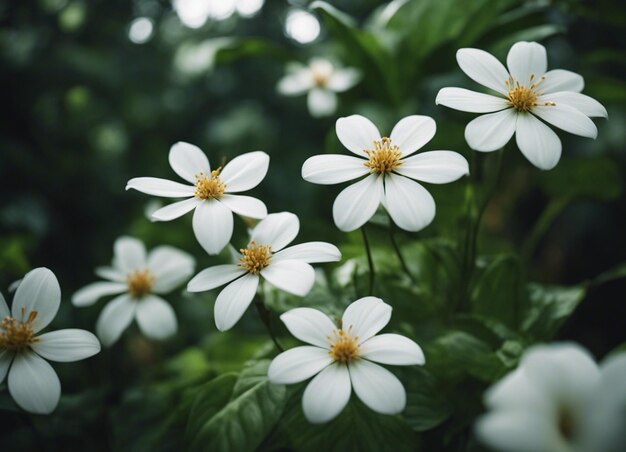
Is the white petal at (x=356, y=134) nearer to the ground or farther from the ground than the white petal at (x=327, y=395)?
farther from the ground

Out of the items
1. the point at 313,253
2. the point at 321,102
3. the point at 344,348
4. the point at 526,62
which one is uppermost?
the point at 321,102

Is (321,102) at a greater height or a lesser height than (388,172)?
greater

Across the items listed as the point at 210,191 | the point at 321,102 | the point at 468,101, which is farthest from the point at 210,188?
the point at 321,102

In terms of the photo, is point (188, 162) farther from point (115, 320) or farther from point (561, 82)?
point (561, 82)

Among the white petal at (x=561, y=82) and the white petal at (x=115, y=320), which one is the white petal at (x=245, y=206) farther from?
the white petal at (x=561, y=82)

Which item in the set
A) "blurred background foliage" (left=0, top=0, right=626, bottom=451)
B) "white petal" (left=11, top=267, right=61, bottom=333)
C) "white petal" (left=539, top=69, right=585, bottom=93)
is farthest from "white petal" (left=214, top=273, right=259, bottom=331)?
"white petal" (left=539, top=69, right=585, bottom=93)

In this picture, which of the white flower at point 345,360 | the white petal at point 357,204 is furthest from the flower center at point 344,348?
the white petal at point 357,204
